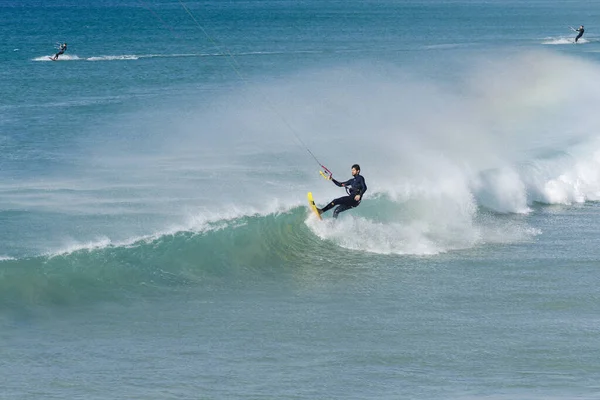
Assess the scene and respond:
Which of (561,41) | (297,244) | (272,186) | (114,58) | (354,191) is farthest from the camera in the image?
(561,41)

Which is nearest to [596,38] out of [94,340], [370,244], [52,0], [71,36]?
[71,36]

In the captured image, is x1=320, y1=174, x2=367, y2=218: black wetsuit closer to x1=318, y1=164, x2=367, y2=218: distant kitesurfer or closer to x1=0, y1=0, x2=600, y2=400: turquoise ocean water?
x1=318, y1=164, x2=367, y2=218: distant kitesurfer

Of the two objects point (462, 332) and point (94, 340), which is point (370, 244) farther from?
point (94, 340)

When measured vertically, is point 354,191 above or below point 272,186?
above

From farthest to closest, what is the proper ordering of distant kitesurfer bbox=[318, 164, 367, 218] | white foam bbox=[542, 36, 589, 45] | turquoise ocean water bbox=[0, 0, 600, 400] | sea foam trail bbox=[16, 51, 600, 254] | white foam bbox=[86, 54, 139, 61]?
1. white foam bbox=[542, 36, 589, 45]
2. white foam bbox=[86, 54, 139, 61]
3. sea foam trail bbox=[16, 51, 600, 254]
4. distant kitesurfer bbox=[318, 164, 367, 218]
5. turquoise ocean water bbox=[0, 0, 600, 400]

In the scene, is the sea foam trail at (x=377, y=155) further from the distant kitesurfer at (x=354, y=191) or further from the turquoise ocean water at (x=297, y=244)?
the distant kitesurfer at (x=354, y=191)

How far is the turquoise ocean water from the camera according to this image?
44.9 feet

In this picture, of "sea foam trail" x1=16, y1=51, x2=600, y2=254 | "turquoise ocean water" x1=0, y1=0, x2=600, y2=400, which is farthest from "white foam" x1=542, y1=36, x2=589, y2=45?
"turquoise ocean water" x1=0, y1=0, x2=600, y2=400

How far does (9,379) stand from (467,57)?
181 ft

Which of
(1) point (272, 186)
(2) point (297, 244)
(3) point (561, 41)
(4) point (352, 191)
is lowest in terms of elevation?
(1) point (272, 186)

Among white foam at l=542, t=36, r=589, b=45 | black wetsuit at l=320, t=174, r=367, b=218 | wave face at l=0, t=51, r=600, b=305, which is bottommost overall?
wave face at l=0, t=51, r=600, b=305

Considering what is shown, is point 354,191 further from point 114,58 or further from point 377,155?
point 114,58

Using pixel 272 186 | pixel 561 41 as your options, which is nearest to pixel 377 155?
pixel 272 186

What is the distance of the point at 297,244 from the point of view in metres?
20.0
